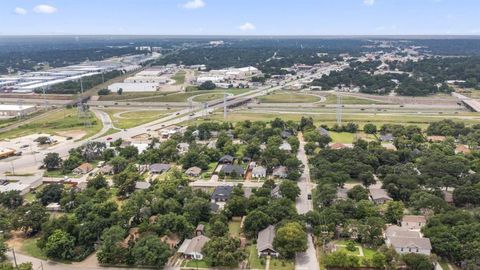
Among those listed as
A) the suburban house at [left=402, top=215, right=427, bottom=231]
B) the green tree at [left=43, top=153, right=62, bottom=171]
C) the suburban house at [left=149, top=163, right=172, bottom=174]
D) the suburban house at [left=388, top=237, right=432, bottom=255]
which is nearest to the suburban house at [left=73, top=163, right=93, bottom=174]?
the green tree at [left=43, top=153, right=62, bottom=171]

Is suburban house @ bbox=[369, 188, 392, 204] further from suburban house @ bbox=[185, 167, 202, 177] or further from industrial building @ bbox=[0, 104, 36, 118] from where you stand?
industrial building @ bbox=[0, 104, 36, 118]

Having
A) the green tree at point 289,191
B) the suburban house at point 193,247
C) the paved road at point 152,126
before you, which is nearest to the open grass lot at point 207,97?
the paved road at point 152,126

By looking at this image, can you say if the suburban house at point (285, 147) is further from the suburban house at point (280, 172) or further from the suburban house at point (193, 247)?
Answer: the suburban house at point (193, 247)

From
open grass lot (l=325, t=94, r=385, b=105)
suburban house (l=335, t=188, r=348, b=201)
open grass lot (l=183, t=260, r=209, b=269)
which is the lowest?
open grass lot (l=183, t=260, r=209, b=269)

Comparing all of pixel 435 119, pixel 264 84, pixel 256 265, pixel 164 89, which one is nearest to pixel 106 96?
pixel 164 89

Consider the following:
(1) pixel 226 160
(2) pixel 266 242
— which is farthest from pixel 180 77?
(2) pixel 266 242

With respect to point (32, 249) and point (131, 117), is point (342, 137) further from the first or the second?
point (32, 249)
